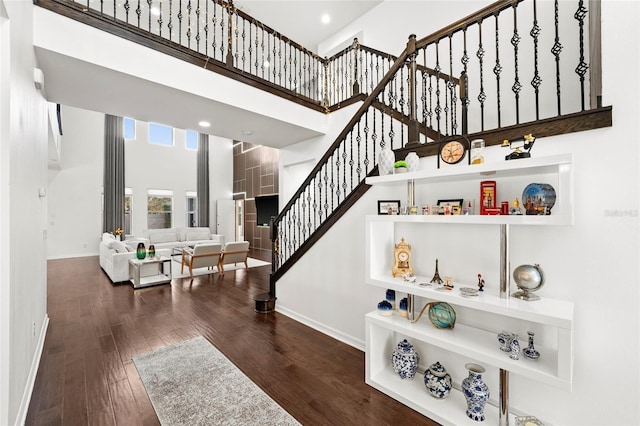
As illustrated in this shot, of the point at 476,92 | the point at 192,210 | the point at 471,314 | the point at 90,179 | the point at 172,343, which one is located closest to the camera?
the point at 471,314

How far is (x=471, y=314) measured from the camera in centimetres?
209

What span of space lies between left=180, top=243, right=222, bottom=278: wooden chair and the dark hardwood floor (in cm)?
116

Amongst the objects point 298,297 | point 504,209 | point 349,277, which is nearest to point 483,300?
point 504,209

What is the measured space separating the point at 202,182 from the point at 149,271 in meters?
6.41

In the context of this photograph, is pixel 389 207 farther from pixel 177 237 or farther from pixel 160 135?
pixel 160 135

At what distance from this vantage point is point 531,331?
1.78m

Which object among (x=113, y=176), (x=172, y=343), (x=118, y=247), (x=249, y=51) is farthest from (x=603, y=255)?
(x=113, y=176)

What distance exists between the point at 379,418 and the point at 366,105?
2830 millimetres

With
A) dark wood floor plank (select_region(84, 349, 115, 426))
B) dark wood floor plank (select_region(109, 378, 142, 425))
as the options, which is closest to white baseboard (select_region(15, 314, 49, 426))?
dark wood floor plank (select_region(84, 349, 115, 426))

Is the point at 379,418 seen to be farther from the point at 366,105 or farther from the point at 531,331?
the point at 366,105

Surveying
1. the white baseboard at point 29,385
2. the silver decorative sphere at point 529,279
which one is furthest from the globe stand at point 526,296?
the white baseboard at point 29,385

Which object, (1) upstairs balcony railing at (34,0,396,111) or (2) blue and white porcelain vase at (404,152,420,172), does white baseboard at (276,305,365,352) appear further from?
(1) upstairs balcony railing at (34,0,396,111)

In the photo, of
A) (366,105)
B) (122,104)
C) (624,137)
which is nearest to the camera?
(624,137)

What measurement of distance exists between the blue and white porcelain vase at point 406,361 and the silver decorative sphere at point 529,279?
3.21 ft
